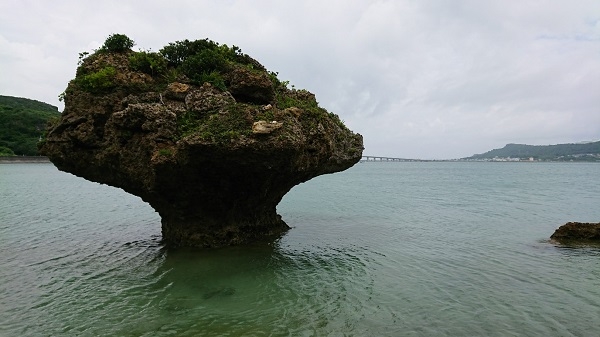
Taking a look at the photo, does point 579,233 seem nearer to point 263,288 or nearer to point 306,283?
point 306,283

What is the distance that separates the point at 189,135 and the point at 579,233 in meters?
19.6

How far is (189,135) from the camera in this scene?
14.4 metres

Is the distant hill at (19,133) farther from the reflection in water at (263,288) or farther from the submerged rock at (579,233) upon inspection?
the submerged rock at (579,233)

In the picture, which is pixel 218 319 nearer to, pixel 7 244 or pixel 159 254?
pixel 159 254

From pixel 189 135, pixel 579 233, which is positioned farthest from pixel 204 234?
pixel 579 233

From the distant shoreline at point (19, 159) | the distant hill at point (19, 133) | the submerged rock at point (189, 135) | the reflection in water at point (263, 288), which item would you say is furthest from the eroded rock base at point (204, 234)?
the distant hill at point (19, 133)

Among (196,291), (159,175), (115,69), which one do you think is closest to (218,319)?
(196,291)

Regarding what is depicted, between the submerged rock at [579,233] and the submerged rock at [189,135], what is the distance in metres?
12.7

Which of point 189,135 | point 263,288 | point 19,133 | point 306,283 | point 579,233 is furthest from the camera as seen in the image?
point 19,133

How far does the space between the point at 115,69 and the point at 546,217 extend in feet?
101

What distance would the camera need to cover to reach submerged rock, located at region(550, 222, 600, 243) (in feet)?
64.9

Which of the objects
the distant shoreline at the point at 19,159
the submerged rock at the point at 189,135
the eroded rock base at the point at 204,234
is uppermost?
the submerged rock at the point at 189,135

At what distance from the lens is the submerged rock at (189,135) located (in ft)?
48.2

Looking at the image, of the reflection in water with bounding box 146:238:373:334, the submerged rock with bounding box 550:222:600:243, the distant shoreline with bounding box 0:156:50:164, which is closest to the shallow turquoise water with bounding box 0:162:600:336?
the reflection in water with bounding box 146:238:373:334
